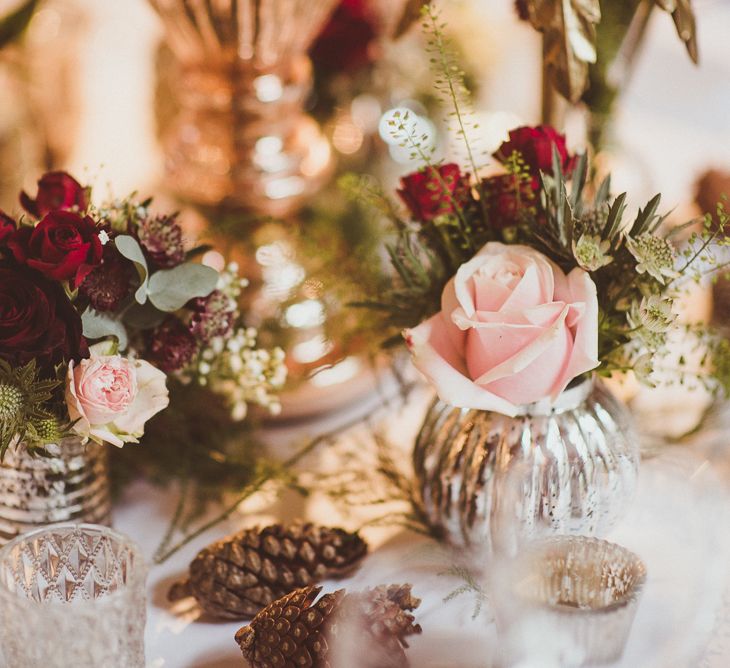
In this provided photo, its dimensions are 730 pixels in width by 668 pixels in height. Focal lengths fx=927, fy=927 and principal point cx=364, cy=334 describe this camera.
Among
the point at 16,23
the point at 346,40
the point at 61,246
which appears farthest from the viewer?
the point at 346,40

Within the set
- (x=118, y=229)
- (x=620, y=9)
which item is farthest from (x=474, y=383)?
(x=620, y=9)

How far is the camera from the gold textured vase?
0.90 metres

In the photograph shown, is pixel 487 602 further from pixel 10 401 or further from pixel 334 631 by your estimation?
pixel 10 401

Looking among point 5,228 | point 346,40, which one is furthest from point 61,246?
point 346,40

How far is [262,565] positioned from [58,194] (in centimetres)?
30

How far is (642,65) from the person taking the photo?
1452 millimetres

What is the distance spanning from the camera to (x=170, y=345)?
63 cm

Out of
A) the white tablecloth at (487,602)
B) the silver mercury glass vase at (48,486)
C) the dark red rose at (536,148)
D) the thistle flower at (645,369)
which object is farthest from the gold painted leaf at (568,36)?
the silver mercury glass vase at (48,486)

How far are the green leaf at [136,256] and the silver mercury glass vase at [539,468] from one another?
0.78 ft

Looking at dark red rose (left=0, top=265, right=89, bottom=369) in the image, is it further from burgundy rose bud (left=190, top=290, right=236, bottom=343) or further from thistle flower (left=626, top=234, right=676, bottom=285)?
thistle flower (left=626, top=234, right=676, bottom=285)

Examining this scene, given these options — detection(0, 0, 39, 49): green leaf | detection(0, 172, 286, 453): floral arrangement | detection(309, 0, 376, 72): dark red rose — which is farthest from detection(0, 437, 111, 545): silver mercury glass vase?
detection(309, 0, 376, 72): dark red rose

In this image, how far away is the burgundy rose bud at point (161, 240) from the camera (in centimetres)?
61

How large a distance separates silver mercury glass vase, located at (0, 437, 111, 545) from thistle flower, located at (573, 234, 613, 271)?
13.8 inches

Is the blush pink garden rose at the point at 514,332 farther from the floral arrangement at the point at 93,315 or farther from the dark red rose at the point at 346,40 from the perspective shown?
the dark red rose at the point at 346,40
